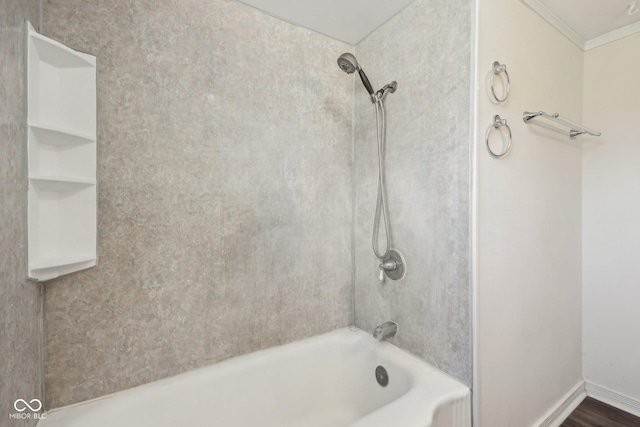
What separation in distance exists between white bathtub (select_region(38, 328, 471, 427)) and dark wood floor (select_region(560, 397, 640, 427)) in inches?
43.6

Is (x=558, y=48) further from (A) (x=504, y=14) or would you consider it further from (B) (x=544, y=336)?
(B) (x=544, y=336)

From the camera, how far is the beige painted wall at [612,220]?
172 centimetres

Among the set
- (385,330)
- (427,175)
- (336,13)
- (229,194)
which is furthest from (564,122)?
(229,194)

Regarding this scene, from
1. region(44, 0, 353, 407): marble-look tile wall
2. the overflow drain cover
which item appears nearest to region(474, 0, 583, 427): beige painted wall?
the overflow drain cover

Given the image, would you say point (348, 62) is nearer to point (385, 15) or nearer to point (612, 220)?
point (385, 15)

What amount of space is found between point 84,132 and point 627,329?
3.08m

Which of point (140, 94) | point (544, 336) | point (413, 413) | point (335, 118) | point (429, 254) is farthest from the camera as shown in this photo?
point (335, 118)

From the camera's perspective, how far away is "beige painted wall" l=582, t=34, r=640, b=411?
1.72 metres

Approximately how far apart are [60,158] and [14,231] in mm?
336

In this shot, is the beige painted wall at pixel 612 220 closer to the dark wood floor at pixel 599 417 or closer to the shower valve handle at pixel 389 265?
the dark wood floor at pixel 599 417

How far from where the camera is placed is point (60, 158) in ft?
3.30

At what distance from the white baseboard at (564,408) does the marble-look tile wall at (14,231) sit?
2.24 metres

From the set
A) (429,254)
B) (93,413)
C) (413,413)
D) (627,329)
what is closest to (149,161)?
(93,413)

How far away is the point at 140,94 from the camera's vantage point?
3.92ft
